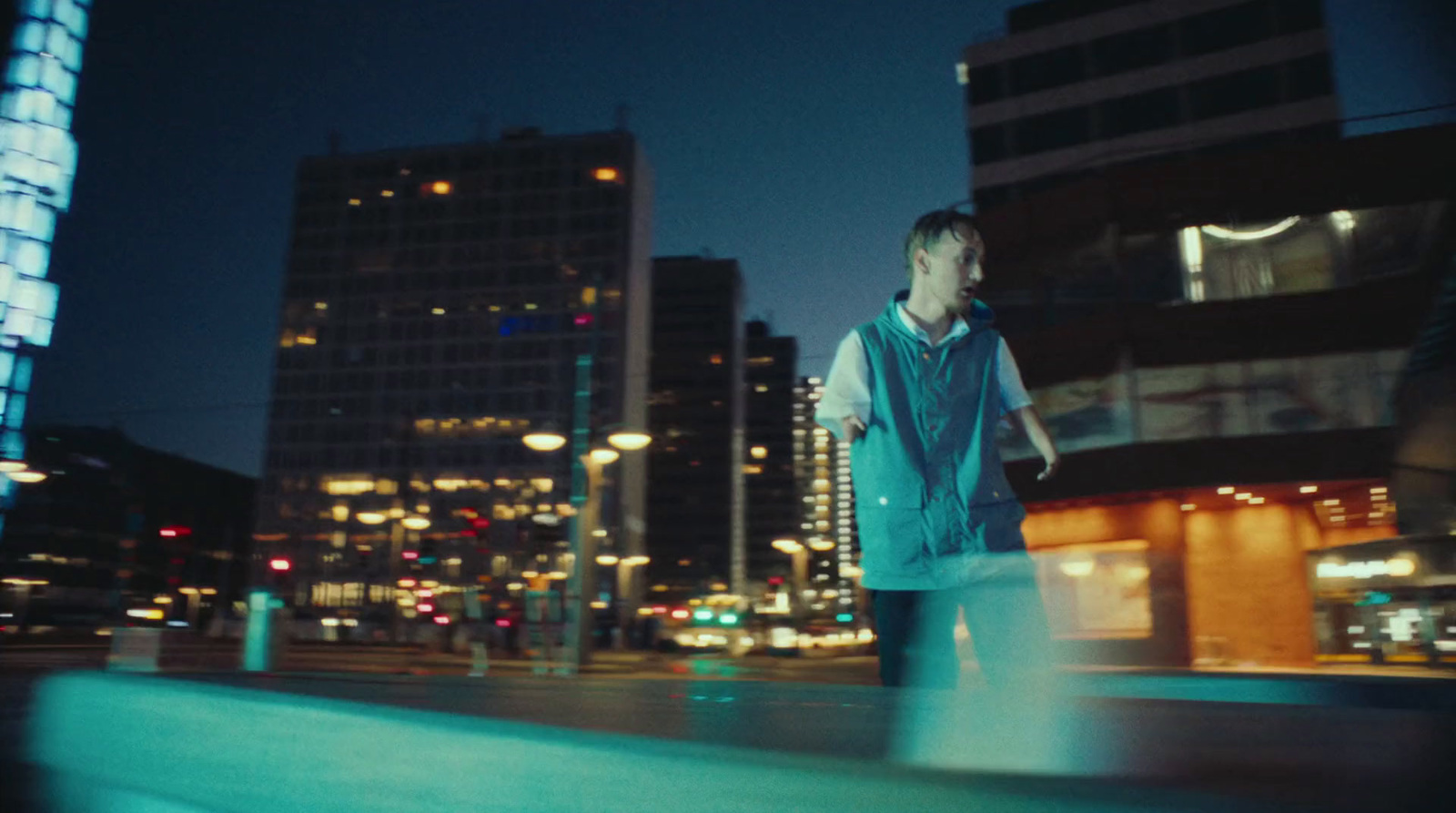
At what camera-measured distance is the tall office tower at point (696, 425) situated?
143750 millimetres

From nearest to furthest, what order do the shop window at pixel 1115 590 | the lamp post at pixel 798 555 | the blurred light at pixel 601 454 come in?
1. the blurred light at pixel 601 454
2. the shop window at pixel 1115 590
3. the lamp post at pixel 798 555

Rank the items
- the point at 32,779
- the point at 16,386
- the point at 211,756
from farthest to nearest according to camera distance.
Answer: the point at 16,386 < the point at 32,779 < the point at 211,756

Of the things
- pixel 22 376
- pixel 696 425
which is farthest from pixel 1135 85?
pixel 696 425

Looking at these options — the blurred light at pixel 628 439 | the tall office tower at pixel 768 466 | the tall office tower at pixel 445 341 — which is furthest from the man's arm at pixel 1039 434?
the tall office tower at pixel 768 466

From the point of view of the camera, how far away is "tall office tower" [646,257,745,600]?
144 meters

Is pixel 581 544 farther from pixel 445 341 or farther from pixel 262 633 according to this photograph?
pixel 445 341

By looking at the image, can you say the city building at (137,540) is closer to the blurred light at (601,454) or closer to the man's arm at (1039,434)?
the blurred light at (601,454)

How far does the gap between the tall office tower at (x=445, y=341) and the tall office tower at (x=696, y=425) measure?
37809 millimetres

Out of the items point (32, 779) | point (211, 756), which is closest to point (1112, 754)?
point (211, 756)

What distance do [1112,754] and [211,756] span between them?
5.63 feet

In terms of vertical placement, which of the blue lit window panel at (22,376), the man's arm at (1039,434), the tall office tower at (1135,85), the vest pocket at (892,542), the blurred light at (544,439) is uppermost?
the tall office tower at (1135,85)

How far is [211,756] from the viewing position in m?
2.03

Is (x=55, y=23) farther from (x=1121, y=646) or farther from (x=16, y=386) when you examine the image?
(x=1121, y=646)

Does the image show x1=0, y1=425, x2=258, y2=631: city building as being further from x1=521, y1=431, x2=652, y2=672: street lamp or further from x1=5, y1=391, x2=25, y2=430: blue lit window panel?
x1=521, y1=431, x2=652, y2=672: street lamp
